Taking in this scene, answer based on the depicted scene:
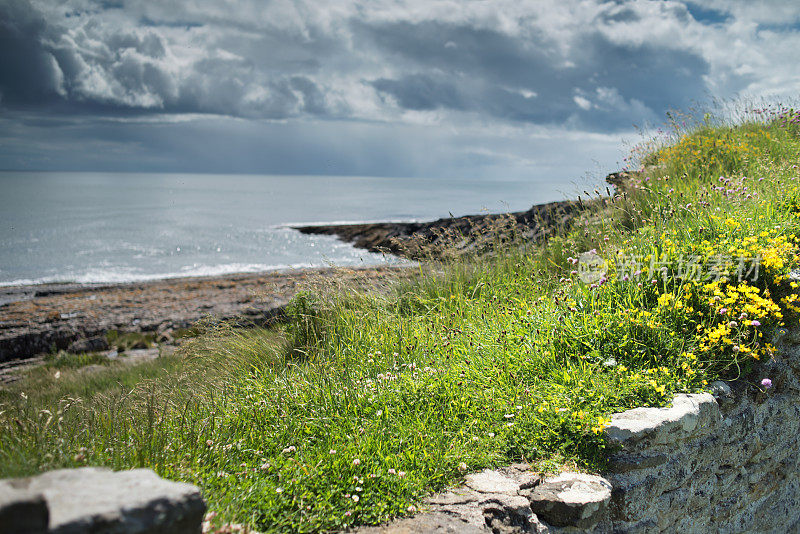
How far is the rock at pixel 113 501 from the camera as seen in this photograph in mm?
1785

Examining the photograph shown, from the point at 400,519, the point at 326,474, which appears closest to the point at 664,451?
the point at 400,519

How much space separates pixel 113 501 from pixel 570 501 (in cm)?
257

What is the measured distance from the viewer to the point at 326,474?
3301 millimetres

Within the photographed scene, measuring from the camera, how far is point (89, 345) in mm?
14242

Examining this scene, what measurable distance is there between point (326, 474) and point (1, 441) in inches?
79.4

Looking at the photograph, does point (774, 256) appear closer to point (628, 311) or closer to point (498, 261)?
point (628, 311)

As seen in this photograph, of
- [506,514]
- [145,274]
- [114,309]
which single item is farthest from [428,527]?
[145,274]

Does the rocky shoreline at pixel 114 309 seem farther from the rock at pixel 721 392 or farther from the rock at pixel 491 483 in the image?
the rock at pixel 491 483

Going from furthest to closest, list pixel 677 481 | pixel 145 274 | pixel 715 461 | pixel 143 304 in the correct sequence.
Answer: pixel 145 274, pixel 143 304, pixel 715 461, pixel 677 481

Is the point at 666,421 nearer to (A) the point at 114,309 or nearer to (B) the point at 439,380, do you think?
(B) the point at 439,380

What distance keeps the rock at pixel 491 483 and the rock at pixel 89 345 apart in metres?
14.0

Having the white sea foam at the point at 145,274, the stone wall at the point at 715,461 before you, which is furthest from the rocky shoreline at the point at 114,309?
the stone wall at the point at 715,461

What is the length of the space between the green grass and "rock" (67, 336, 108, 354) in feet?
30.4

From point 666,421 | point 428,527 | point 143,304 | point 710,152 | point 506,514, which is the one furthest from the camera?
point 143,304
